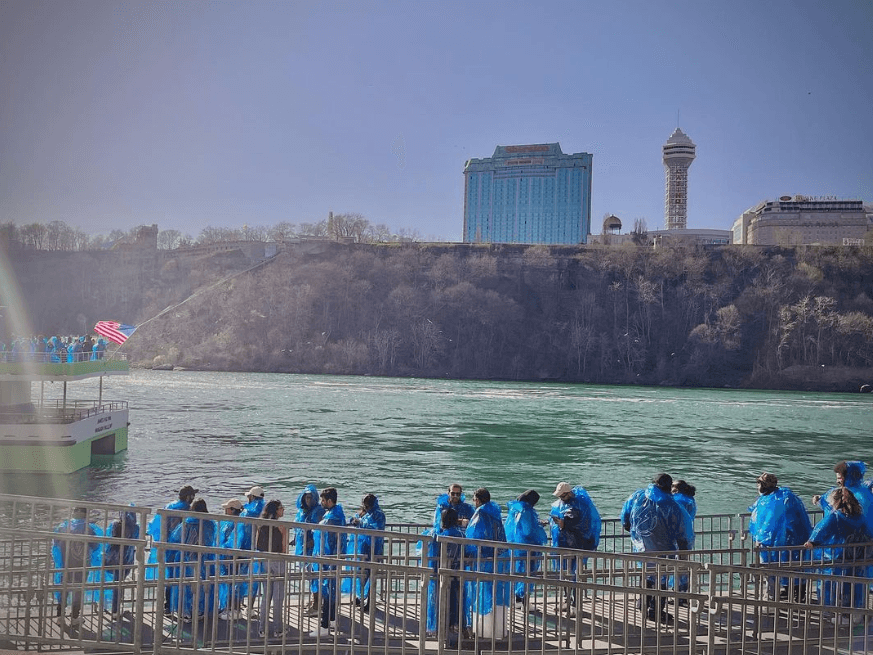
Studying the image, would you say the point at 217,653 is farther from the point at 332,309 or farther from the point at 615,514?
the point at 332,309

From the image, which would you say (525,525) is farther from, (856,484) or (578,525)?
(856,484)

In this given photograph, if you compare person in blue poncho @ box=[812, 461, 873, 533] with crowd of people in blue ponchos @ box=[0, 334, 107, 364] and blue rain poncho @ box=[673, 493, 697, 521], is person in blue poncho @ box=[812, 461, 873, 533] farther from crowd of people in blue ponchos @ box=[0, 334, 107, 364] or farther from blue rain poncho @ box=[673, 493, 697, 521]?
crowd of people in blue ponchos @ box=[0, 334, 107, 364]

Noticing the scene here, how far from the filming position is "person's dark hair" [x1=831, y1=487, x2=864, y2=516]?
8391 mm

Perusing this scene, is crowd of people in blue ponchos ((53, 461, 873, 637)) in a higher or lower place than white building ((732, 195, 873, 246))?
lower

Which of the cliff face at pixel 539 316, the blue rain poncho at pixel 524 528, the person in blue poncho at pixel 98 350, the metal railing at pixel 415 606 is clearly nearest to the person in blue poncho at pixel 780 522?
the metal railing at pixel 415 606

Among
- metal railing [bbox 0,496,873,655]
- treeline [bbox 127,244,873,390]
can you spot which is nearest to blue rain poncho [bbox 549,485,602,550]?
metal railing [bbox 0,496,873,655]

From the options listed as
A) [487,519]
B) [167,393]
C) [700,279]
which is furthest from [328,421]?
[700,279]

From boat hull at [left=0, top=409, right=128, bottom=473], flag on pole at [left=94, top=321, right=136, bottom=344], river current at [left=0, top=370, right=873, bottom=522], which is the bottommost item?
river current at [left=0, top=370, right=873, bottom=522]

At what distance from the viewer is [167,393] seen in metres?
61.8

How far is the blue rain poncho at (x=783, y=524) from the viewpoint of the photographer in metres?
8.92

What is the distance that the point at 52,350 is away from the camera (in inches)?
1185

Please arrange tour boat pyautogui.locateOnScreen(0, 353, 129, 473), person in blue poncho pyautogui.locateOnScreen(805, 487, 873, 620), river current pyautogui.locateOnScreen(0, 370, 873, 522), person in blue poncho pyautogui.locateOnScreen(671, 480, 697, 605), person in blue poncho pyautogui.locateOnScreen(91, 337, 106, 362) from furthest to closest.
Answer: person in blue poncho pyautogui.locateOnScreen(91, 337, 106, 362) < tour boat pyautogui.locateOnScreen(0, 353, 129, 473) < river current pyautogui.locateOnScreen(0, 370, 873, 522) < person in blue poncho pyautogui.locateOnScreen(671, 480, 697, 605) < person in blue poncho pyautogui.locateOnScreen(805, 487, 873, 620)

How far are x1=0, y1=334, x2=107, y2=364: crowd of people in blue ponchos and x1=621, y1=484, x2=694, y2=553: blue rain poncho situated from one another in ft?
83.5

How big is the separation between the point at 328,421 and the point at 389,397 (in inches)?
752
